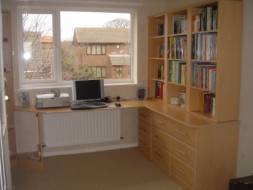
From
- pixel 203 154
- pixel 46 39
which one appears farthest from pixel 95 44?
pixel 203 154

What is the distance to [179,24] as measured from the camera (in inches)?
155

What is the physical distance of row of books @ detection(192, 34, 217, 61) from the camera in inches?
126

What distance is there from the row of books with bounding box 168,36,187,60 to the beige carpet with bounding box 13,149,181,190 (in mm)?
1488

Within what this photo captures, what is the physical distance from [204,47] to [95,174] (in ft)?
6.62

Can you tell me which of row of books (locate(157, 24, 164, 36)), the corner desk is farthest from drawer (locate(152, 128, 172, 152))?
row of books (locate(157, 24, 164, 36))

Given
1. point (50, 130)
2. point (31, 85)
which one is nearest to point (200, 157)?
point (50, 130)

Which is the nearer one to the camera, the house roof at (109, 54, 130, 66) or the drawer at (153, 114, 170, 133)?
the drawer at (153, 114, 170, 133)

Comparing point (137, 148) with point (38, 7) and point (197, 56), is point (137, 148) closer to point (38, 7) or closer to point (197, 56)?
point (197, 56)

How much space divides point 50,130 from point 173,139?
5.86 feet

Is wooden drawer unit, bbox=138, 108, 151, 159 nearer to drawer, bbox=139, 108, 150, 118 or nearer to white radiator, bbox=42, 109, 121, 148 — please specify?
drawer, bbox=139, 108, 150, 118

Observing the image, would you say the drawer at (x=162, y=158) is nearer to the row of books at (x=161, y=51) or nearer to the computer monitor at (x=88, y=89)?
the computer monitor at (x=88, y=89)

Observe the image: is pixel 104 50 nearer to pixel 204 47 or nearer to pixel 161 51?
pixel 161 51

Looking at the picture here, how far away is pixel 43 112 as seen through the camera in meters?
3.81

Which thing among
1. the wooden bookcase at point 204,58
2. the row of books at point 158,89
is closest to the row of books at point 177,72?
the wooden bookcase at point 204,58
